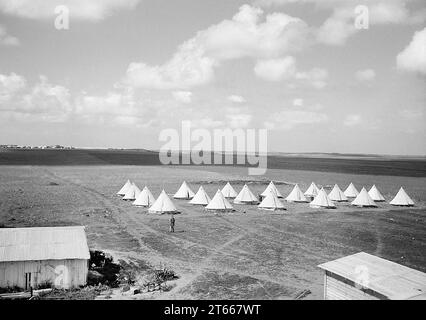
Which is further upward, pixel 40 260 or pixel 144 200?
pixel 144 200

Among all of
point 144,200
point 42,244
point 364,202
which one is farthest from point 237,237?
point 364,202

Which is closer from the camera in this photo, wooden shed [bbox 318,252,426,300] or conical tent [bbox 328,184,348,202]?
wooden shed [bbox 318,252,426,300]

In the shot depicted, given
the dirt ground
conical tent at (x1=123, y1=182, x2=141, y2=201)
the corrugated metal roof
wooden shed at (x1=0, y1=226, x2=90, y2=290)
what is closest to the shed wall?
wooden shed at (x1=0, y1=226, x2=90, y2=290)

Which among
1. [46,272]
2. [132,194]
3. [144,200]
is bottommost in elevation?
[46,272]

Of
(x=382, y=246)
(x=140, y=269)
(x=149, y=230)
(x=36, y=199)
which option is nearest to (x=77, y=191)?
(x=36, y=199)

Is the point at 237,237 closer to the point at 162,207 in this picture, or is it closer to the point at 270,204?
the point at 162,207

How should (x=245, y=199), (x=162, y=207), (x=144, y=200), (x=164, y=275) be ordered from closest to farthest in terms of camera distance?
1. (x=164, y=275)
2. (x=162, y=207)
3. (x=144, y=200)
4. (x=245, y=199)

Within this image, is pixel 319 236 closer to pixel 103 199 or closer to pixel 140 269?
pixel 140 269

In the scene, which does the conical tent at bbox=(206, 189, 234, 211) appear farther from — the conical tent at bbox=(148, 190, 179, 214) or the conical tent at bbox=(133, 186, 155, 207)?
the conical tent at bbox=(133, 186, 155, 207)
